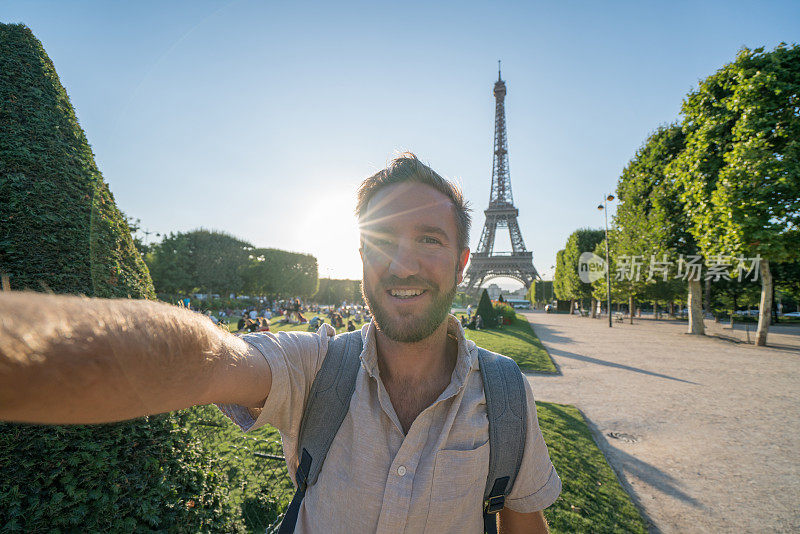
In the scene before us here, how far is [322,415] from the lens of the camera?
142 cm

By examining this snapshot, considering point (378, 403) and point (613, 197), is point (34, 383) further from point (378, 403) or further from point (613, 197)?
point (613, 197)

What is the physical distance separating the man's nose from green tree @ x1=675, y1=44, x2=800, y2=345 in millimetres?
15806

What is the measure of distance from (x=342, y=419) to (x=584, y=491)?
13.0 ft

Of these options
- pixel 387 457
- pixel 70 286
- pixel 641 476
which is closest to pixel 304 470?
pixel 387 457

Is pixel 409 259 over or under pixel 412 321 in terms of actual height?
over

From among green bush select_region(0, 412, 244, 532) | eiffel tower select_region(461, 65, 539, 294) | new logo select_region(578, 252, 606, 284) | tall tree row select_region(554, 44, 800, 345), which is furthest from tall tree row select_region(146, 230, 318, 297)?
tall tree row select_region(554, 44, 800, 345)

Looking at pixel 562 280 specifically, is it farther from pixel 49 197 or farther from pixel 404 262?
pixel 49 197

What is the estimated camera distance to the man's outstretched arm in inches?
22.5

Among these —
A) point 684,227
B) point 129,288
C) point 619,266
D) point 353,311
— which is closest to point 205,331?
point 129,288

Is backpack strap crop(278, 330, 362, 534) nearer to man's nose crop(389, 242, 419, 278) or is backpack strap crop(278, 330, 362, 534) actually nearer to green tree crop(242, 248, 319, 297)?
man's nose crop(389, 242, 419, 278)

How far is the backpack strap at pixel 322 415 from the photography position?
4.55 ft

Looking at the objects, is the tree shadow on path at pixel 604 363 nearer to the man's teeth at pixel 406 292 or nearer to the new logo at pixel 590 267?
the man's teeth at pixel 406 292

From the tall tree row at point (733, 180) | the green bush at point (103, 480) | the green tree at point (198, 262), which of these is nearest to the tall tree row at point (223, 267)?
the green tree at point (198, 262)

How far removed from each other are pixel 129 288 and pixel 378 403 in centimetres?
197
